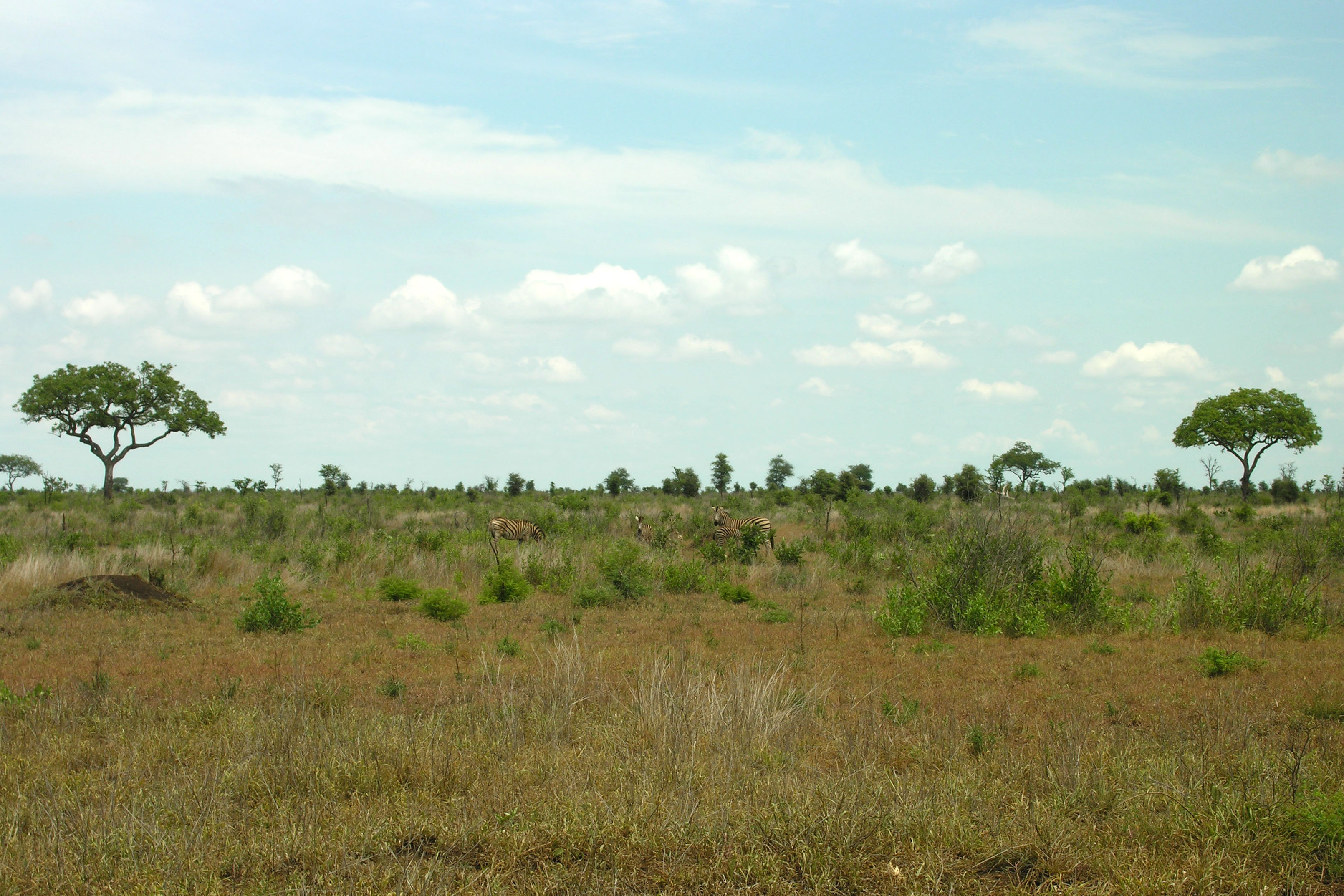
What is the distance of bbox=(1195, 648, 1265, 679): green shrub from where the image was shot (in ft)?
36.7

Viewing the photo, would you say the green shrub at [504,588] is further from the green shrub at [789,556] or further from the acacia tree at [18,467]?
the acacia tree at [18,467]

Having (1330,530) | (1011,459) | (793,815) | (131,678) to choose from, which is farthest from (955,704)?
(1011,459)

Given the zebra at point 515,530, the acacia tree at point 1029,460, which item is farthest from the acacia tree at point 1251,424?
the zebra at point 515,530

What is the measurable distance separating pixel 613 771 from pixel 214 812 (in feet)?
8.00

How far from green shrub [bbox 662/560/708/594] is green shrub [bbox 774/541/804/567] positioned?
137 inches

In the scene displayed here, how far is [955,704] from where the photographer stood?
31.5ft

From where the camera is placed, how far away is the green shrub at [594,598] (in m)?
17.4

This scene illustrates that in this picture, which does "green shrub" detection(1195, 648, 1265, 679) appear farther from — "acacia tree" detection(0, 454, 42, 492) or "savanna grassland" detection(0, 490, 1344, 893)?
"acacia tree" detection(0, 454, 42, 492)

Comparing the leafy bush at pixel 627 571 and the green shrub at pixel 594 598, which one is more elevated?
the leafy bush at pixel 627 571

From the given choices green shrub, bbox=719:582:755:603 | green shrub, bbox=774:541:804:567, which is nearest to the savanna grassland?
green shrub, bbox=719:582:755:603

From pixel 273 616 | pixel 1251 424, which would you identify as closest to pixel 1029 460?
pixel 1251 424

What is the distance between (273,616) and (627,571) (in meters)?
6.93

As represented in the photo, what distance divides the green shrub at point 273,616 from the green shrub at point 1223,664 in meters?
12.1

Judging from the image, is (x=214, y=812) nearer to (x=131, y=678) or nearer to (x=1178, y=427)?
(x=131, y=678)
